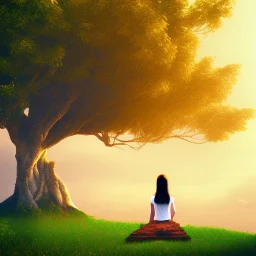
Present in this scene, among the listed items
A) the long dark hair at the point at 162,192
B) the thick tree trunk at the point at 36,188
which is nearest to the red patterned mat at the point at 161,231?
the long dark hair at the point at 162,192

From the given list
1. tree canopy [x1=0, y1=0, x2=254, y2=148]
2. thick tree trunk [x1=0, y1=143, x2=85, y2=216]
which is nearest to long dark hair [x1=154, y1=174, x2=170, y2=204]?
tree canopy [x1=0, y1=0, x2=254, y2=148]

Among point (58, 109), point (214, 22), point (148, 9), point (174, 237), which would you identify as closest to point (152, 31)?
point (148, 9)

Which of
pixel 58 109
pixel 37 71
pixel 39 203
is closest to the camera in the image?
pixel 37 71

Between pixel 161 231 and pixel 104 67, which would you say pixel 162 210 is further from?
pixel 104 67

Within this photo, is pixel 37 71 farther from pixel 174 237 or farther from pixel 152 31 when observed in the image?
pixel 174 237

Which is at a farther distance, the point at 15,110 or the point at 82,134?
the point at 82,134

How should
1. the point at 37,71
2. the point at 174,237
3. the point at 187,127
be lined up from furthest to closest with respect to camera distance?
the point at 187,127 → the point at 37,71 → the point at 174,237

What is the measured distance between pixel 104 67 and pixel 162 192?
409 inches

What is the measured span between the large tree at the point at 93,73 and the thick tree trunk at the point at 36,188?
0.06 m

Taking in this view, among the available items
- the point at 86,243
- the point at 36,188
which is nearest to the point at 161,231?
the point at 86,243

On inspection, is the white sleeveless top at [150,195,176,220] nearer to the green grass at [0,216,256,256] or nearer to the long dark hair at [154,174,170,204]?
the long dark hair at [154,174,170,204]

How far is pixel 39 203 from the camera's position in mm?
24547

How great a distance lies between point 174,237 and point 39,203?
13840mm

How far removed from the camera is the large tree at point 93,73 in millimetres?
18672
